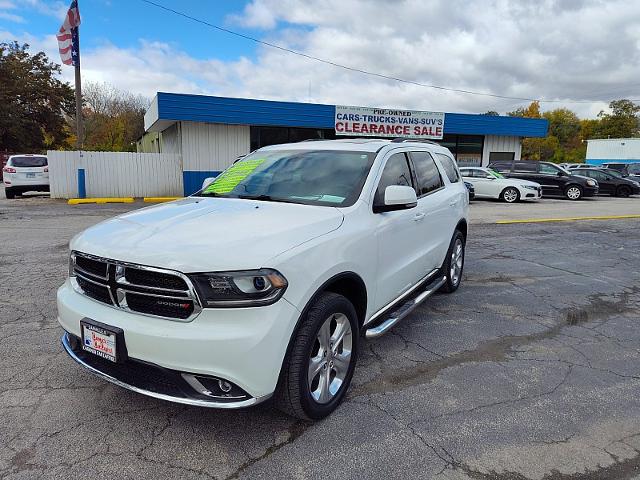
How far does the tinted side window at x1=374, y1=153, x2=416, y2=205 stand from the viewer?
3.64m

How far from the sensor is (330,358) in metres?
3.01

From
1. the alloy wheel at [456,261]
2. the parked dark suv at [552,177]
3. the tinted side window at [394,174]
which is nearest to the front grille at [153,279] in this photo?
the tinted side window at [394,174]

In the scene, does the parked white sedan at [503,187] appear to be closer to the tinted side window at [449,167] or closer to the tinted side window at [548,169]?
the tinted side window at [548,169]

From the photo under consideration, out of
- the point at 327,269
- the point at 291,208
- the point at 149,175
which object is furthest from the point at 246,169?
the point at 149,175

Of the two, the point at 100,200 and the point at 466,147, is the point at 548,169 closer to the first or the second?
the point at 466,147

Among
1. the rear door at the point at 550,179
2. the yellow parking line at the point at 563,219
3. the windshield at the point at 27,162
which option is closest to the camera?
the yellow parking line at the point at 563,219

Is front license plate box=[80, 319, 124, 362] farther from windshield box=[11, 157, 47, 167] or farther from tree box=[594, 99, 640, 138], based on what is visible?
tree box=[594, 99, 640, 138]

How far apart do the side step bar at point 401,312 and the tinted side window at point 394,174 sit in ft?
3.14

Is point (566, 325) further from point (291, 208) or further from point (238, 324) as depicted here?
point (238, 324)

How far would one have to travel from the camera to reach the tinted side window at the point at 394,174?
364cm

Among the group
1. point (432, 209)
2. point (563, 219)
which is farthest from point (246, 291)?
point (563, 219)

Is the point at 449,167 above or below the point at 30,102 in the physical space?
below

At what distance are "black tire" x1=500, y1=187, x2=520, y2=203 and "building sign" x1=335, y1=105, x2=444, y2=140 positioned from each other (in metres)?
5.01

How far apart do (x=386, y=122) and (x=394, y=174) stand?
1879 centimetres
